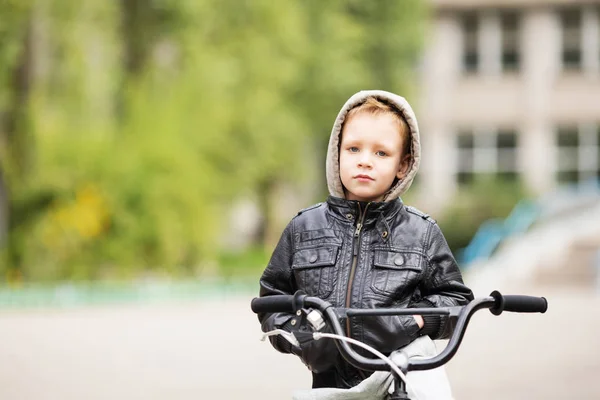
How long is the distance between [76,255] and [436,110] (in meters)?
21.2

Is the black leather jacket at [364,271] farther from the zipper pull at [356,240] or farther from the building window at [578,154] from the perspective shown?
the building window at [578,154]

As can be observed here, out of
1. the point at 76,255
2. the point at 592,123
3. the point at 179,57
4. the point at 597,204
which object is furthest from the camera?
the point at 592,123

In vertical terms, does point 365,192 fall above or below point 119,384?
above

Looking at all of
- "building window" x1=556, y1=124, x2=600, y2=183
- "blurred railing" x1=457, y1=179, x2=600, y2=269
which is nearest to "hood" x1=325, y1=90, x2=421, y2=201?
"blurred railing" x1=457, y1=179, x2=600, y2=269

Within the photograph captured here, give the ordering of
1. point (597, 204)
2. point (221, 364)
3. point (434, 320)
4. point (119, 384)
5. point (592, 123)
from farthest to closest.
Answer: point (592, 123), point (597, 204), point (221, 364), point (119, 384), point (434, 320)

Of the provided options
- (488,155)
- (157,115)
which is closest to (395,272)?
(157,115)

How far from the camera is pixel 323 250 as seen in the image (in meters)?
3.65

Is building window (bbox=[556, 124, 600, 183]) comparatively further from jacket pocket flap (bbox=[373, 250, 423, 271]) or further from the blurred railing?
jacket pocket flap (bbox=[373, 250, 423, 271])

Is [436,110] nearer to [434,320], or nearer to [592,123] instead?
[592,123]

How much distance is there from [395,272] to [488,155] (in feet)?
120

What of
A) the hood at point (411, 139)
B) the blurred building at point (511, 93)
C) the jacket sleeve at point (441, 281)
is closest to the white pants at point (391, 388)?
the jacket sleeve at point (441, 281)

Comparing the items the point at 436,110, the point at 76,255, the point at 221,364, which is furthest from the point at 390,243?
the point at 436,110

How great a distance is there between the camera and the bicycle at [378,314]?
3207 mm

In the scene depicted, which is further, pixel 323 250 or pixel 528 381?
pixel 528 381
